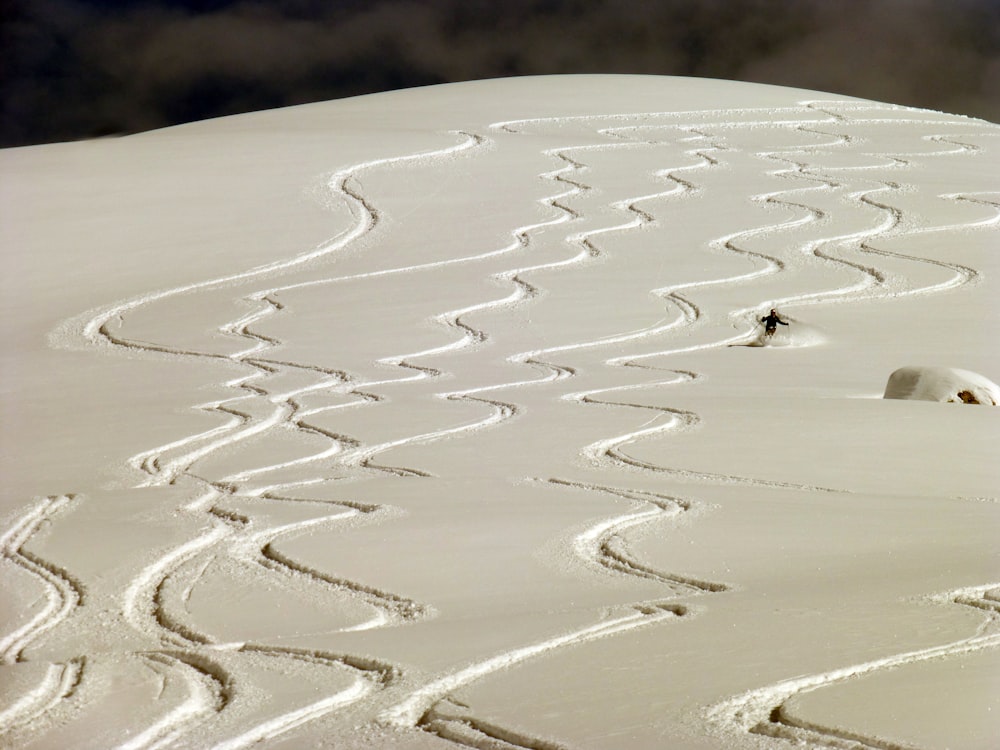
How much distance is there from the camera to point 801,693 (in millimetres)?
2926

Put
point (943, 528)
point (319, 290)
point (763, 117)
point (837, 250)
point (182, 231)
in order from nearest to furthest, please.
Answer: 1. point (943, 528)
2. point (319, 290)
3. point (837, 250)
4. point (182, 231)
5. point (763, 117)

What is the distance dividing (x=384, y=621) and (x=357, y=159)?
50.0 feet

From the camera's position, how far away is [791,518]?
189 inches

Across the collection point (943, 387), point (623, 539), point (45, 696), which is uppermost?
point (45, 696)

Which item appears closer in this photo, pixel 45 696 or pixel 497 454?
pixel 45 696

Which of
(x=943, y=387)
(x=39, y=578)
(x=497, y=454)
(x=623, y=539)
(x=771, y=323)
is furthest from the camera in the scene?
(x=771, y=323)

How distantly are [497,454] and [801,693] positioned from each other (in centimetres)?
369

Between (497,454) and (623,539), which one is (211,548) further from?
→ (497,454)

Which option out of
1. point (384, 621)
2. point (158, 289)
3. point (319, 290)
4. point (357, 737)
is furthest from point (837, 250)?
point (357, 737)

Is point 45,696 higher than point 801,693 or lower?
lower

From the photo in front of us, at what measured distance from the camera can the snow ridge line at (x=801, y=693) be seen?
2680mm

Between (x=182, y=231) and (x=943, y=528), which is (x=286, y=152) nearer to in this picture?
(x=182, y=231)

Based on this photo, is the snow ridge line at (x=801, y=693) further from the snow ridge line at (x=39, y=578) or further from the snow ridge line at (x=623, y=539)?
the snow ridge line at (x=39, y=578)

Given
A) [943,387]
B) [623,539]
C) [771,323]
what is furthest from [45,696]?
[771,323]
